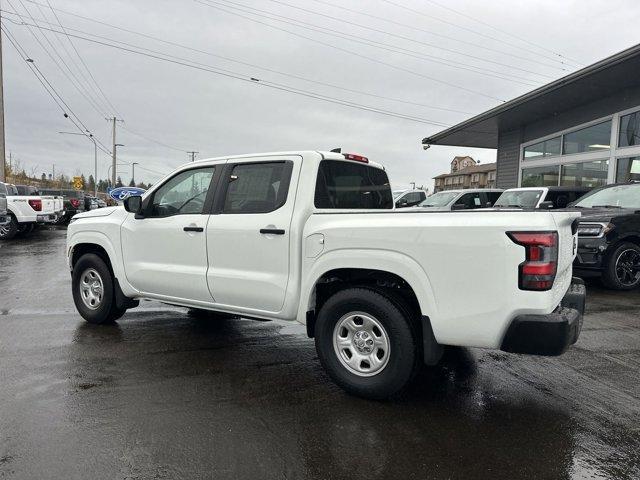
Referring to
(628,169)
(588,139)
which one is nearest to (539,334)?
(628,169)

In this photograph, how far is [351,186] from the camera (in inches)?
182

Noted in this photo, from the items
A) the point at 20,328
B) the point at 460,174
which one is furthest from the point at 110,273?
the point at 460,174

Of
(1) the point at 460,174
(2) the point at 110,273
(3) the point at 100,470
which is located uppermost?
(1) the point at 460,174

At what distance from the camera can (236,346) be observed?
4930 mm

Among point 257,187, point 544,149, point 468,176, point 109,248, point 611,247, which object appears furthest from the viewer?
point 468,176

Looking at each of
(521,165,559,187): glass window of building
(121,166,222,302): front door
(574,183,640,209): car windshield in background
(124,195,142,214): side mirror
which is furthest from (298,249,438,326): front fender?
(521,165,559,187): glass window of building

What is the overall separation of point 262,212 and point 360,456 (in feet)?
7.04

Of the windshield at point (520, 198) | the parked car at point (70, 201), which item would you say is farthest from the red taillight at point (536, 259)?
the parked car at point (70, 201)

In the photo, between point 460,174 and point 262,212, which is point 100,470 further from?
point 460,174

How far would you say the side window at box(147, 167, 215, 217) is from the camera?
15.5ft

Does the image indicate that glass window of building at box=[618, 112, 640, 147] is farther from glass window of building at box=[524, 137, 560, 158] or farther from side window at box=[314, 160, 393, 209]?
side window at box=[314, 160, 393, 209]

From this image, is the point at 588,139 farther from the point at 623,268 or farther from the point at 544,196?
the point at 623,268

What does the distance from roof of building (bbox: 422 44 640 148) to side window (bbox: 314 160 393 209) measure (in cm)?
938

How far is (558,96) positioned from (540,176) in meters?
4.49
